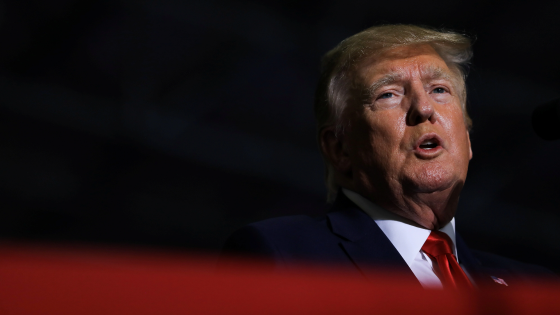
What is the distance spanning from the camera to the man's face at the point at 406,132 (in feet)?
4.56

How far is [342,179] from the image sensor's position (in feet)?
5.16

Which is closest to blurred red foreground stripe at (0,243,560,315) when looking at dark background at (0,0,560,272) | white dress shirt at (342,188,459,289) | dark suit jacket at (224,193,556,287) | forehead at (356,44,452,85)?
dark suit jacket at (224,193,556,287)

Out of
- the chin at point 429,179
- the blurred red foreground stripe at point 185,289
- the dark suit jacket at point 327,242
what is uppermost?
the chin at point 429,179

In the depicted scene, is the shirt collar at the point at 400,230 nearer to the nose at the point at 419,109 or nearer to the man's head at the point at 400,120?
the man's head at the point at 400,120

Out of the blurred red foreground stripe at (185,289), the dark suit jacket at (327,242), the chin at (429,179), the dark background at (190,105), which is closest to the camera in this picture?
the blurred red foreground stripe at (185,289)

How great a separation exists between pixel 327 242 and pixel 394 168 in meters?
0.28

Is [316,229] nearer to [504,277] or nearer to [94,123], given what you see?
[504,277]

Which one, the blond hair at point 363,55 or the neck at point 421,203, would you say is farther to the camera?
the blond hair at point 363,55

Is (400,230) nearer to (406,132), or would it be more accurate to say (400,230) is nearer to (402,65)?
(406,132)

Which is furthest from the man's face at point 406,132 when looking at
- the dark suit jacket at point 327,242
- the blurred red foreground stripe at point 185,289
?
the blurred red foreground stripe at point 185,289

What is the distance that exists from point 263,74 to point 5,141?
129 cm

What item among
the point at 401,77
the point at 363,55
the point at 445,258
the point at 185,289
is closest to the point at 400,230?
the point at 445,258

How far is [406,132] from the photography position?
1410 millimetres

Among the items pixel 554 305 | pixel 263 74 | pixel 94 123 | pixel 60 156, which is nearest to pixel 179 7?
pixel 263 74
